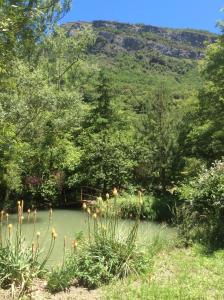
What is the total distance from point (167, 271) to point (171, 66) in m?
80.8

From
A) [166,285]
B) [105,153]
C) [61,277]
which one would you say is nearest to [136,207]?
[105,153]

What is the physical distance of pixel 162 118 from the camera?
1878 centimetres

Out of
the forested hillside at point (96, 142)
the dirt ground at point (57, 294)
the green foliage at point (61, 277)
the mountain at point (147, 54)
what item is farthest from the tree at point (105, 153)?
the mountain at point (147, 54)

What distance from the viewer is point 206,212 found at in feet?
32.7

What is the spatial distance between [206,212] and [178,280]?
3842mm

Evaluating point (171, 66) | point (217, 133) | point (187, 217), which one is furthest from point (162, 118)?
point (171, 66)

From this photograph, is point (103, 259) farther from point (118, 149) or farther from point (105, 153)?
point (118, 149)

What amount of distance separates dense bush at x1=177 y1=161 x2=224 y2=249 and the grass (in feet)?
2.78

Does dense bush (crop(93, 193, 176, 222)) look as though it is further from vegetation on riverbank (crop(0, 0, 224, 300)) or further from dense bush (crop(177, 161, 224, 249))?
dense bush (crop(177, 161, 224, 249))

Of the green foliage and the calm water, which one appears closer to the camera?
the green foliage

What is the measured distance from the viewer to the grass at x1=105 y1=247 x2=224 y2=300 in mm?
5727

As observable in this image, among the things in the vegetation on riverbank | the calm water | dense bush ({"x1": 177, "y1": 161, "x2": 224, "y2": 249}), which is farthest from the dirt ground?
dense bush ({"x1": 177, "y1": 161, "x2": 224, "y2": 249})

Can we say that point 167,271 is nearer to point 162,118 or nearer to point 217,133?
point 217,133

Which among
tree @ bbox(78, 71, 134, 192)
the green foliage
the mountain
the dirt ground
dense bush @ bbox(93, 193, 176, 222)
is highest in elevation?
the mountain
